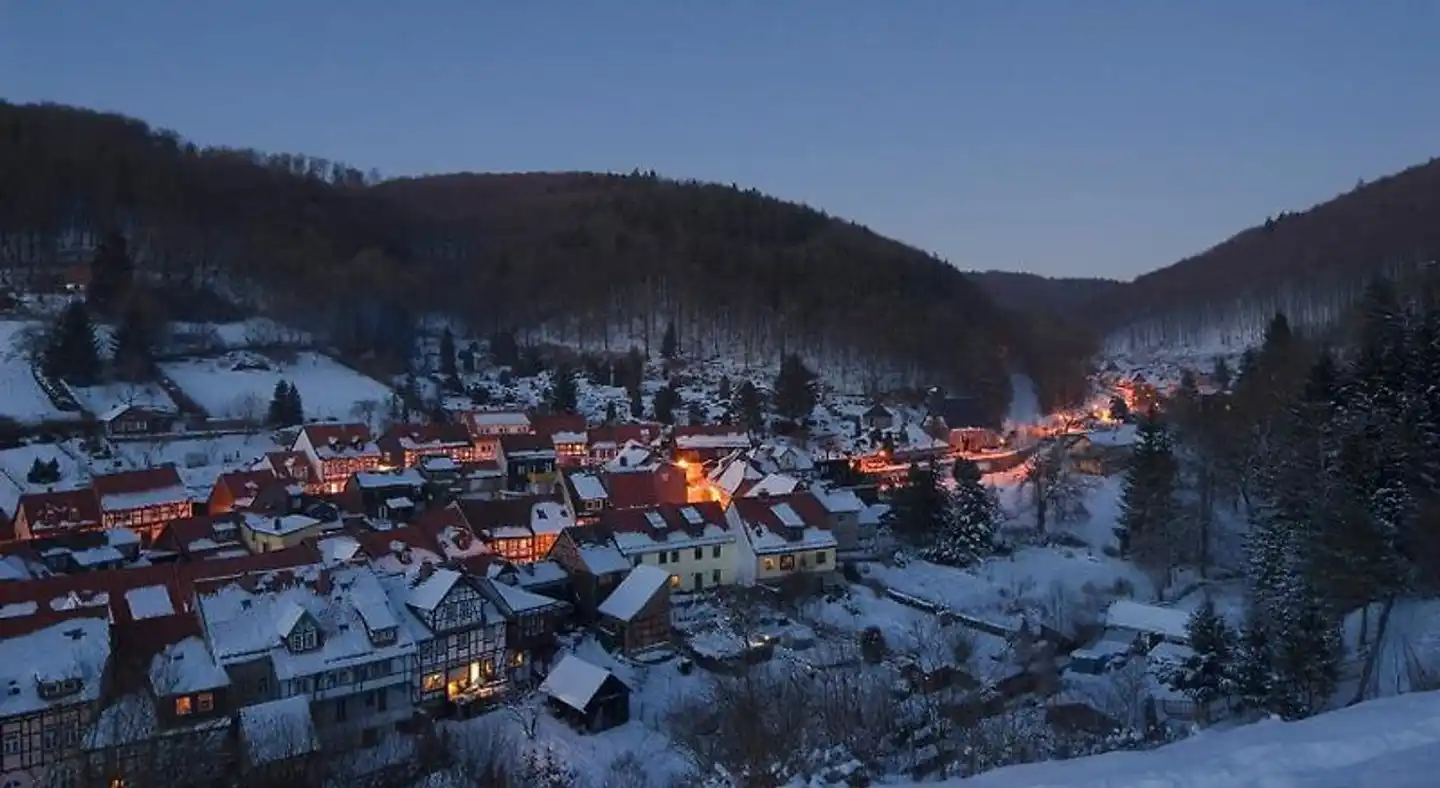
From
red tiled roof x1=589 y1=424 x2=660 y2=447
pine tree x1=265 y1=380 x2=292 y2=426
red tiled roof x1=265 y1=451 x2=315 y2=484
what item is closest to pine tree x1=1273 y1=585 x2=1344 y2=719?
red tiled roof x1=589 y1=424 x2=660 y2=447

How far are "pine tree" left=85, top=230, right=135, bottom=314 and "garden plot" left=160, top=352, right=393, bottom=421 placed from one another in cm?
522

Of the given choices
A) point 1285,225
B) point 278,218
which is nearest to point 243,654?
point 278,218

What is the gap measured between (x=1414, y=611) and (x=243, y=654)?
18478mm

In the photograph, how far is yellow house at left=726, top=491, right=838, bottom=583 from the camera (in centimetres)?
2309

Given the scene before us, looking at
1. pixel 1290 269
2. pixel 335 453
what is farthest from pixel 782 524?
pixel 1290 269

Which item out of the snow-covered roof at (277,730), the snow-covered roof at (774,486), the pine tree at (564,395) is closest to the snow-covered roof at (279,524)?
the snow-covered roof at (277,730)

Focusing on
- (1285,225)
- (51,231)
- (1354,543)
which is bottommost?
(1354,543)

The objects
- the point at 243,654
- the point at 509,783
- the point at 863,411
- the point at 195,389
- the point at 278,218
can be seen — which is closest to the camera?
the point at 509,783

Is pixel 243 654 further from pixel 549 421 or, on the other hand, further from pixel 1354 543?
pixel 549 421

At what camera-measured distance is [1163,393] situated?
167ft

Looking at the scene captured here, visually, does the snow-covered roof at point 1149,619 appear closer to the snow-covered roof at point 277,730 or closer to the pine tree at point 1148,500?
the pine tree at point 1148,500

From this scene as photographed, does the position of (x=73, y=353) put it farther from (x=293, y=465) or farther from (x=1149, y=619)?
(x=1149, y=619)

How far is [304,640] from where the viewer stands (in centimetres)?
1532

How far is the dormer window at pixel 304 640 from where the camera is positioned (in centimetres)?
1520
